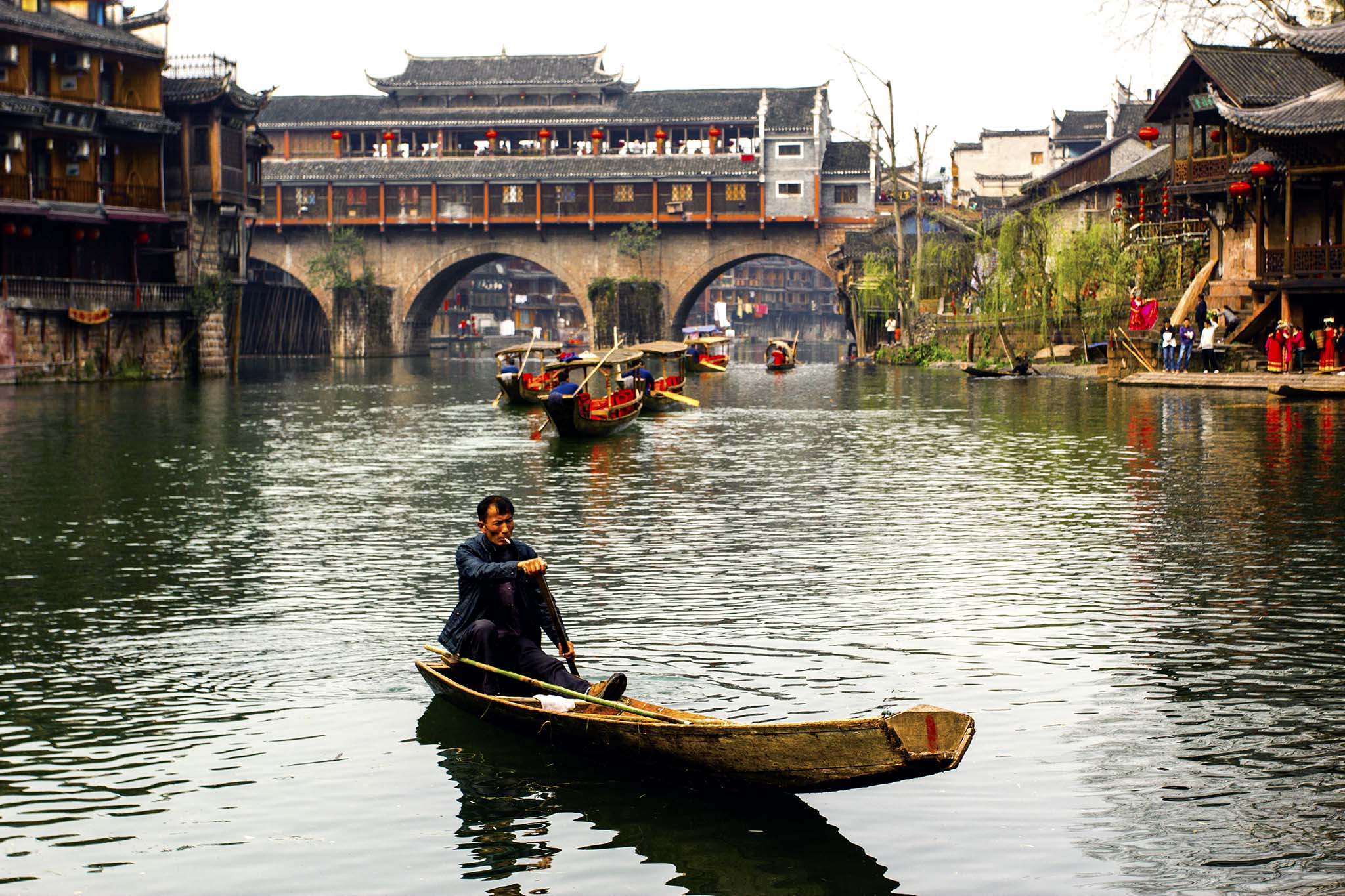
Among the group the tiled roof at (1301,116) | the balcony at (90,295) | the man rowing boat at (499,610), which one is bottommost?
the man rowing boat at (499,610)

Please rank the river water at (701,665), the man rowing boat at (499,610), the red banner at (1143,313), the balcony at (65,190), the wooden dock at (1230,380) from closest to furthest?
the river water at (701,665), the man rowing boat at (499,610), the wooden dock at (1230,380), the red banner at (1143,313), the balcony at (65,190)

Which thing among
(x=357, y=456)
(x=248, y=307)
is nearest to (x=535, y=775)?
(x=357, y=456)

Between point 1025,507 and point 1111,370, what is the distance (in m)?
29.6

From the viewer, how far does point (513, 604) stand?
11.1m

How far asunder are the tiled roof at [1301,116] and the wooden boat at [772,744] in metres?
35.2

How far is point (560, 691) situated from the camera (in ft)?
33.4

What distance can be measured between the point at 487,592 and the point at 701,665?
2.11m

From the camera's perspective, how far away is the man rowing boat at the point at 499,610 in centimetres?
1082

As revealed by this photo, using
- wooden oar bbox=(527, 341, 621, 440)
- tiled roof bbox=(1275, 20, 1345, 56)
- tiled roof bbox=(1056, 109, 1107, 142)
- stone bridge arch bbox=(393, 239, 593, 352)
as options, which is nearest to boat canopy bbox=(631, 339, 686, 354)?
wooden oar bbox=(527, 341, 621, 440)

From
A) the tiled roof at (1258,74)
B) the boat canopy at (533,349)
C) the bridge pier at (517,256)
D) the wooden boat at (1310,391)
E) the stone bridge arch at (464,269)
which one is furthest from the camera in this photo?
the stone bridge arch at (464,269)

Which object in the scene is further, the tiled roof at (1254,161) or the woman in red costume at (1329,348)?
the tiled roof at (1254,161)

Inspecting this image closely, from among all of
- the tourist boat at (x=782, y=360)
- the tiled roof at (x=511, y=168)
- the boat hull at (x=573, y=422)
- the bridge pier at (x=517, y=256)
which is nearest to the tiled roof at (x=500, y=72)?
the tiled roof at (x=511, y=168)

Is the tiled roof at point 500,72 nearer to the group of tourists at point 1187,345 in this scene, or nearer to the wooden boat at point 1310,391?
the group of tourists at point 1187,345

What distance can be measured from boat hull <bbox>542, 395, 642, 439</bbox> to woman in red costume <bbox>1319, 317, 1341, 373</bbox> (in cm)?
1738
